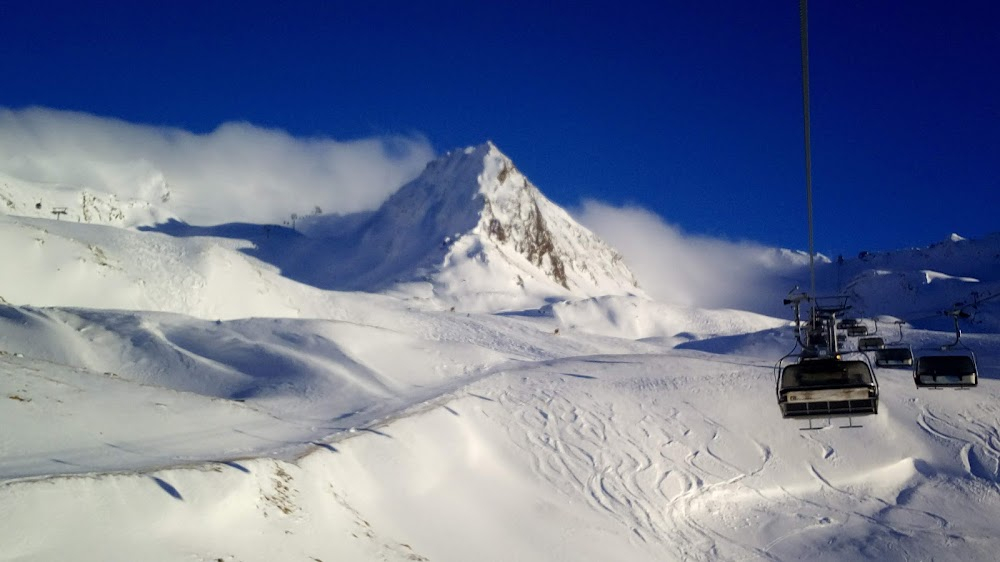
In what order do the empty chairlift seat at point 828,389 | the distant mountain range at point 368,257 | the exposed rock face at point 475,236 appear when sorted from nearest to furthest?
the empty chairlift seat at point 828,389, the distant mountain range at point 368,257, the exposed rock face at point 475,236

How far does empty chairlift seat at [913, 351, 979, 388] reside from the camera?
16.4 meters

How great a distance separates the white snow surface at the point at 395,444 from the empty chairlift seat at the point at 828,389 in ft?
27.0

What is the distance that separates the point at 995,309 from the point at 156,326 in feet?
271

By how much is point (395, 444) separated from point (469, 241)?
65612 millimetres

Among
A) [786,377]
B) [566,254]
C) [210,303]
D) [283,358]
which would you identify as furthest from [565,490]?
[566,254]

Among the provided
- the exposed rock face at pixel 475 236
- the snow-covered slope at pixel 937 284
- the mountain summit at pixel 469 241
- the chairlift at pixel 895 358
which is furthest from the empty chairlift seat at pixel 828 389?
the snow-covered slope at pixel 937 284

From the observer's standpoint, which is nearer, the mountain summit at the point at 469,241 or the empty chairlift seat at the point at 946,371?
the empty chairlift seat at the point at 946,371

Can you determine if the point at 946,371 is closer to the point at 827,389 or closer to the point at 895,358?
the point at 895,358

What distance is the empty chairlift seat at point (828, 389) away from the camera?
1462 centimetres

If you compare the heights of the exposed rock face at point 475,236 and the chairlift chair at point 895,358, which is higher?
the exposed rock face at point 475,236

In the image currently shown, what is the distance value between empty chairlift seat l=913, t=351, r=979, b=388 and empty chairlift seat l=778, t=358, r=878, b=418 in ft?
7.82

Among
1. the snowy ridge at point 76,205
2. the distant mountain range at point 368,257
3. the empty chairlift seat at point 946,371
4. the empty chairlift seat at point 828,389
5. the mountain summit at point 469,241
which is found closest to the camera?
the empty chairlift seat at point 828,389

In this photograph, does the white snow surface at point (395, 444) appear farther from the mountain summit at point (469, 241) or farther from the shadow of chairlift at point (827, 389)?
the mountain summit at point (469, 241)

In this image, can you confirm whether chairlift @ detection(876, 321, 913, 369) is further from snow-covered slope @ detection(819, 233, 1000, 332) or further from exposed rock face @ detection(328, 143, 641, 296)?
snow-covered slope @ detection(819, 233, 1000, 332)
